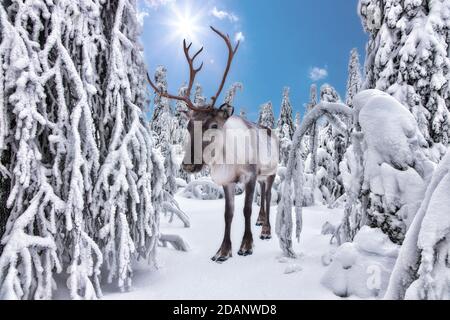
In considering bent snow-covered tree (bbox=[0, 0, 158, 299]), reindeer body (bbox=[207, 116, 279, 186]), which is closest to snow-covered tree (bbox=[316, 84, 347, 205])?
reindeer body (bbox=[207, 116, 279, 186])

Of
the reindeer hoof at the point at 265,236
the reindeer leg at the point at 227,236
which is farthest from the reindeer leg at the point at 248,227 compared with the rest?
the reindeer hoof at the point at 265,236

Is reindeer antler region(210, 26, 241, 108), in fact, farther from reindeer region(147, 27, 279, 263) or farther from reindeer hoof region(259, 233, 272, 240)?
reindeer hoof region(259, 233, 272, 240)

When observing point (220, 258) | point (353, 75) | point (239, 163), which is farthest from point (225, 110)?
point (353, 75)

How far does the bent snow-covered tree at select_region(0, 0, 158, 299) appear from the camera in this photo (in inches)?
115

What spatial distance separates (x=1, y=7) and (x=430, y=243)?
3946mm

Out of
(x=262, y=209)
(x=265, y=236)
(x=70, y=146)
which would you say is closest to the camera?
(x=70, y=146)

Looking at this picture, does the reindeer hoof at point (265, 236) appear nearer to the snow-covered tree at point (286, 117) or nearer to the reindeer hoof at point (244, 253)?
the reindeer hoof at point (244, 253)

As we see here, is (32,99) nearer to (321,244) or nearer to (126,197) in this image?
(126,197)

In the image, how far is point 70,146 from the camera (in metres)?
3.26

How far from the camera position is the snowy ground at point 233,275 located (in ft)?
11.5

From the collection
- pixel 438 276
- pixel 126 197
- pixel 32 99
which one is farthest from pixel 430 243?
pixel 32 99

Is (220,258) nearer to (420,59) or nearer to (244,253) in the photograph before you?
(244,253)

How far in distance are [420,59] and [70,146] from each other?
6554 mm

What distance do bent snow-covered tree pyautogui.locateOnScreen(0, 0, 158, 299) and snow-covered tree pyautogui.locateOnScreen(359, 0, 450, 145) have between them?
525 cm
